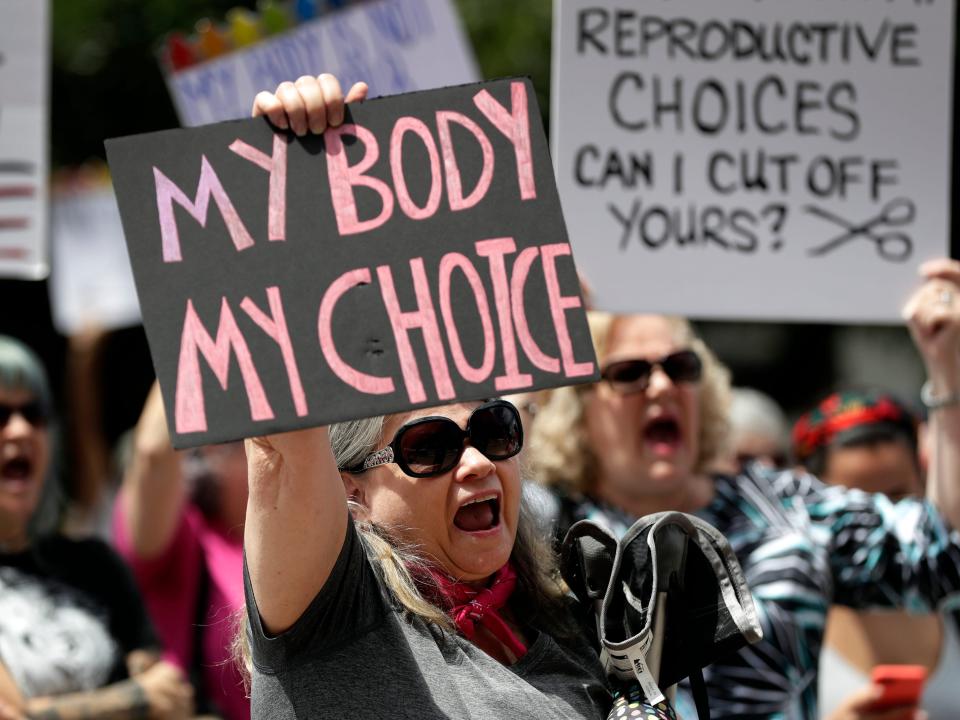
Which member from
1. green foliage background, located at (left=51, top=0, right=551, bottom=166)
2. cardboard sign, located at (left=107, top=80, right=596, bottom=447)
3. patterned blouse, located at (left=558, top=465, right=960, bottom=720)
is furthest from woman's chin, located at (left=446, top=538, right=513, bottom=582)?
green foliage background, located at (left=51, top=0, right=551, bottom=166)

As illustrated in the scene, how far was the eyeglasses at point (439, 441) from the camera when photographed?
2.20 meters

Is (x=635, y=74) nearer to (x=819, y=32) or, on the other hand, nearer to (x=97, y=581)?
(x=819, y=32)

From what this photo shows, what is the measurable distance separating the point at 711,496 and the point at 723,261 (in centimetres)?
61

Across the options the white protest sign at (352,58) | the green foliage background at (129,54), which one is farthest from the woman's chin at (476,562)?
the green foliage background at (129,54)

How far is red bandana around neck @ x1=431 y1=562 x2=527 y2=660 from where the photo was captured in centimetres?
218

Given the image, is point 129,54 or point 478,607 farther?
point 129,54

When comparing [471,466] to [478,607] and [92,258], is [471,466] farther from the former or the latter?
[92,258]

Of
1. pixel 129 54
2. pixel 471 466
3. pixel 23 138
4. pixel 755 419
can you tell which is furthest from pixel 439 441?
pixel 129 54

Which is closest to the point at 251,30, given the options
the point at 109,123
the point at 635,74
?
the point at 635,74

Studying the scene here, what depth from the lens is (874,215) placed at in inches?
131

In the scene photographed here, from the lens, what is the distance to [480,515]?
227 centimetres

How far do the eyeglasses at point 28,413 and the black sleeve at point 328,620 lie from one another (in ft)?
6.56

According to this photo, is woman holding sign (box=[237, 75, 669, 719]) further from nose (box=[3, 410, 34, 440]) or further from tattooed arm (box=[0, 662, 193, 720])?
nose (box=[3, 410, 34, 440])

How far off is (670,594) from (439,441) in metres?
0.47
